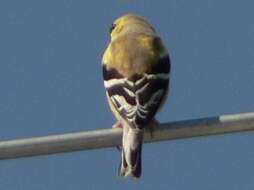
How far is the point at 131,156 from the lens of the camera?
759cm

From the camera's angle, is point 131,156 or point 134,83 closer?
point 131,156

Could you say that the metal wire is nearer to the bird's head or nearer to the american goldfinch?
the american goldfinch

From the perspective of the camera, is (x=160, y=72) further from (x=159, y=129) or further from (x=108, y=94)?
(x=159, y=129)

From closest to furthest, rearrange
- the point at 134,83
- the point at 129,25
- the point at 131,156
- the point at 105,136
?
the point at 105,136 → the point at 131,156 → the point at 134,83 → the point at 129,25

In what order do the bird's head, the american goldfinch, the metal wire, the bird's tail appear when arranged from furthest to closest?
1. the bird's head
2. the american goldfinch
3. the bird's tail
4. the metal wire

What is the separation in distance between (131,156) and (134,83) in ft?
3.05

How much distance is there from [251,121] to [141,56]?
332 cm

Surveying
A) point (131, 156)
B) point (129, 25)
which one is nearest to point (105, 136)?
point (131, 156)

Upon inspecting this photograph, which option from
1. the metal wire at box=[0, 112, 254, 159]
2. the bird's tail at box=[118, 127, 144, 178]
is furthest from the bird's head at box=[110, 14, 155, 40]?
the metal wire at box=[0, 112, 254, 159]

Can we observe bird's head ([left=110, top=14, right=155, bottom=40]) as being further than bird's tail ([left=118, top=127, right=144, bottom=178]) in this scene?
Yes

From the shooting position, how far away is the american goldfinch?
7605 mm

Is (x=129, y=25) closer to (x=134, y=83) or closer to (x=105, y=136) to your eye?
(x=134, y=83)

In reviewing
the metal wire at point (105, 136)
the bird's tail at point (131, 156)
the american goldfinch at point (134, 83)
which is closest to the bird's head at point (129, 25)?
the american goldfinch at point (134, 83)

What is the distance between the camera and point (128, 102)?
316 inches
